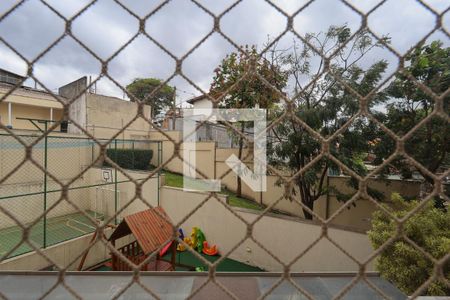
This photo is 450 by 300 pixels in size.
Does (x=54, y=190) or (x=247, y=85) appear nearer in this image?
(x=247, y=85)

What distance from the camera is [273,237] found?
4281 millimetres

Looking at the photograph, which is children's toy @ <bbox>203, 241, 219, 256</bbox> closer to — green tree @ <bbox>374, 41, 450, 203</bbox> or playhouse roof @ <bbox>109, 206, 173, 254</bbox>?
playhouse roof @ <bbox>109, 206, 173, 254</bbox>

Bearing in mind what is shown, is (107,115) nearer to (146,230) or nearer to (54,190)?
(54,190)

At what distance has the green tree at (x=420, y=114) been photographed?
296 cm

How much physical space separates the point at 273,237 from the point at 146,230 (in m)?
2.16

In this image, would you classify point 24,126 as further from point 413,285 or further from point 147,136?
point 413,285

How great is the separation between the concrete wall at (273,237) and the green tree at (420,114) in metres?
1.30

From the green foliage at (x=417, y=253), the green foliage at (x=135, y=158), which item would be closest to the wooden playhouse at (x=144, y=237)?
the green foliage at (x=417, y=253)

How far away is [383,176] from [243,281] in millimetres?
3718

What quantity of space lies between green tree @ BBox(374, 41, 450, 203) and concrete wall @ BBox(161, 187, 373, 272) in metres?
1.30

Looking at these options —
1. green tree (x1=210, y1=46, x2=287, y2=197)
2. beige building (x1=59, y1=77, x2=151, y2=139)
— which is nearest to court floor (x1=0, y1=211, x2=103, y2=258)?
beige building (x1=59, y1=77, x2=151, y2=139)

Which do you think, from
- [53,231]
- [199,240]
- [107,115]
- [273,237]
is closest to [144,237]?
[199,240]

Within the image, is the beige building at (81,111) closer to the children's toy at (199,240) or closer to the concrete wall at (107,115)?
the concrete wall at (107,115)

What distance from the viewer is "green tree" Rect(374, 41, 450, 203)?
296 centimetres
